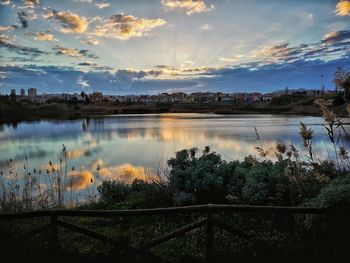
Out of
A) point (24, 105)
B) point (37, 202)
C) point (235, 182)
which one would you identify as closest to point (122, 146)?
point (37, 202)

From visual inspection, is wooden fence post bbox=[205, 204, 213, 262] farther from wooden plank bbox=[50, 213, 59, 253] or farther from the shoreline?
the shoreline

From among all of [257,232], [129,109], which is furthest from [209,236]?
[129,109]

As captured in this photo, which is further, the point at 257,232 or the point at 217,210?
the point at 257,232

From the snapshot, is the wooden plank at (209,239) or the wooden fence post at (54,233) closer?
the wooden plank at (209,239)

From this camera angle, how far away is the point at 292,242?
5.69 metres

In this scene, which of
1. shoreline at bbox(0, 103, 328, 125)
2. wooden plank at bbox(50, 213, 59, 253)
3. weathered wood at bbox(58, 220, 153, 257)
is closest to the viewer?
weathered wood at bbox(58, 220, 153, 257)

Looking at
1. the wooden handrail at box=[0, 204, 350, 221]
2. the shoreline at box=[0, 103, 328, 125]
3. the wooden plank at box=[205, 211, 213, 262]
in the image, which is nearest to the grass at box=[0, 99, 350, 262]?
the wooden plank at box=[205, 211, 213, 262]

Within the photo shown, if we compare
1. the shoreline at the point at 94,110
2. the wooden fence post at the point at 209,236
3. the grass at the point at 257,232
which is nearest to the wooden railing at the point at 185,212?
the wooden fence post at the point at 209,236

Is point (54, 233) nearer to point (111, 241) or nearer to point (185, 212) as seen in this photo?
point (111, 241)

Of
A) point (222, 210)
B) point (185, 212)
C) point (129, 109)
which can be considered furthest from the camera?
point (129, 109)

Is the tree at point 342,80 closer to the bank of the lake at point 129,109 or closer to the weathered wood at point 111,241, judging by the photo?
the weathered wood at point 111,241

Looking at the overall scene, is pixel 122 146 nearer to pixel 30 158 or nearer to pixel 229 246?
pixel 30 158

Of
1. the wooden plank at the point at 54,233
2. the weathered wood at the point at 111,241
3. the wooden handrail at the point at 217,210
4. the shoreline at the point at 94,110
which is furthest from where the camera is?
the shoreline at the point at 94,110

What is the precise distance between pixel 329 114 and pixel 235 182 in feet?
10.0
